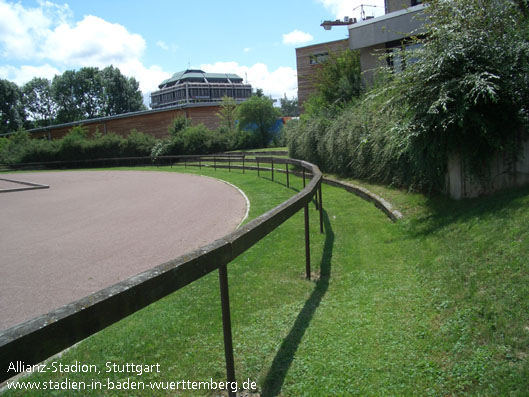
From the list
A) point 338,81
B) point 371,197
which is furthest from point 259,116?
point 371,197

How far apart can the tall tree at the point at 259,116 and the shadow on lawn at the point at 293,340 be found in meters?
38.8

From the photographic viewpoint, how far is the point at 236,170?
26453mm

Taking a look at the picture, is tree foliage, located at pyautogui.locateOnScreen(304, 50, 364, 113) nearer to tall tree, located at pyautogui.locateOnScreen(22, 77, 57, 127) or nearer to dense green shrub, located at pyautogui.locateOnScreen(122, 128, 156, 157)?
dense green shrub, located at pyautogui.locateOnScreen(122, 128, 156, 157)

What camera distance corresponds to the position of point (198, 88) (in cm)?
16925

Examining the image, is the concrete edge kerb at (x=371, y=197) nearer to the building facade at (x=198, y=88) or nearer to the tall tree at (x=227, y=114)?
the tall tree at (x=227, y=114)

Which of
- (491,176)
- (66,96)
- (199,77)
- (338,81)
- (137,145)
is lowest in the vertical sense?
(491,176)

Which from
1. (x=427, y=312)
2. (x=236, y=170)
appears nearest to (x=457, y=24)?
(x=427, y=312)

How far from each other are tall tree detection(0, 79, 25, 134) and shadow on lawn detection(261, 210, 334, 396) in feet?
368

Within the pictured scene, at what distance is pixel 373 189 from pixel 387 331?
720cm

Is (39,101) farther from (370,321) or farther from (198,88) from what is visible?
(370,321)

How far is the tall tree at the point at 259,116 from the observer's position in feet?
144

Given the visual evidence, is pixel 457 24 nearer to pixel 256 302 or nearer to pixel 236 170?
pixel 256 302

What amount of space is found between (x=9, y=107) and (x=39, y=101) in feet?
42.6

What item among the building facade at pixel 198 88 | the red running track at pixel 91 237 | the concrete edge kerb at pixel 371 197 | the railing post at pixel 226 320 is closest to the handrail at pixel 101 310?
the railing post at pixel 226 320
